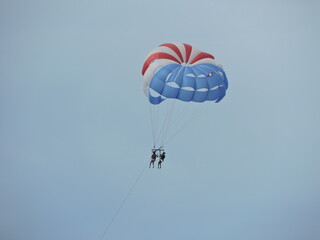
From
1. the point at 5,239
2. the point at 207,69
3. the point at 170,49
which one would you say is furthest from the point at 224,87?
the point at 5,239

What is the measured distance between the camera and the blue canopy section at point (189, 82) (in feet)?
121

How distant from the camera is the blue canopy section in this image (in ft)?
121

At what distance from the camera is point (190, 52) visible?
124 feet

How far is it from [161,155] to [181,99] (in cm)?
353

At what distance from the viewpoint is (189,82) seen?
3681cm

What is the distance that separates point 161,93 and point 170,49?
2.75 metres

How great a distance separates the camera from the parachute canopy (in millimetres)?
36875

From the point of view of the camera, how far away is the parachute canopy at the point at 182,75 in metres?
36.9

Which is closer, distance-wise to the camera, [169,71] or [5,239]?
[169,71]

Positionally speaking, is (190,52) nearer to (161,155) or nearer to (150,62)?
(150,62)

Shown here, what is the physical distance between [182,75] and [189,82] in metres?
0.60

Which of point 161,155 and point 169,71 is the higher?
point 169,71

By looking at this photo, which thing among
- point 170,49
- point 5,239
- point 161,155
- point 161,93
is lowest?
point 161,155

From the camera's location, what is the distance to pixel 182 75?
121ft
